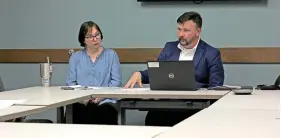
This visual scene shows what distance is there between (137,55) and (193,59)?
1015mm

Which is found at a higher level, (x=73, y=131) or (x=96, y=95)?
(x=73, y=131)

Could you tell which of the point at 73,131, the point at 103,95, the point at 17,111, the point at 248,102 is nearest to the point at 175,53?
the point at 103,95

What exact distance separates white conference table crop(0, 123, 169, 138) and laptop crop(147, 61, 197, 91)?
153cm

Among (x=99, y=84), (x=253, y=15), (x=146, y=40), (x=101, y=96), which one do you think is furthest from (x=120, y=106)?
(x=253, y=15)

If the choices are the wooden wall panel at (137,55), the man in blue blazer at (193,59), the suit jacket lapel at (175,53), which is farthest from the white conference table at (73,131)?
the wooden wall panel at (137,55)

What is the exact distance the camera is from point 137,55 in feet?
15.3

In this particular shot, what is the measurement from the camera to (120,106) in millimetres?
3318

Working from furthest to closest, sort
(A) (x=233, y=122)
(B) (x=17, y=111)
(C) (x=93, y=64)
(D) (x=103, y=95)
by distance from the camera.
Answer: (C) (x=93, y=64) < (D) (x=103, y=95) < (B) (x=17, y=111) < (A) (x=233, y=122)

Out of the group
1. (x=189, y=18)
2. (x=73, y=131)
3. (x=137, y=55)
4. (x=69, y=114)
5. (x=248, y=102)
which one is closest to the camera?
(x=73, y=131)

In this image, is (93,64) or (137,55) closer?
(93,64)

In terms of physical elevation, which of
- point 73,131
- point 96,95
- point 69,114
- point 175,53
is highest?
point 175,53

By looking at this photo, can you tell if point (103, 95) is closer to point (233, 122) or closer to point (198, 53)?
point (198, 53)

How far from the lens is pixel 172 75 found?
3.24 m

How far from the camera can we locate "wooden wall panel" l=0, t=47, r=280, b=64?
4.40 metres
